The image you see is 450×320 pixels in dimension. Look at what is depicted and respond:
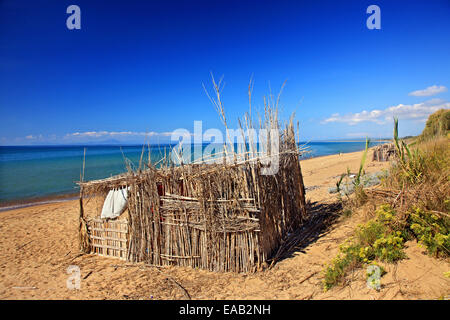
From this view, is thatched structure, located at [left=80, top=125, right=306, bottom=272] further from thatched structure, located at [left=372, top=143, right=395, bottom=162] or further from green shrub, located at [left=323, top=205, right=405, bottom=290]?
thatched structure, located at [left=372, top=143, right=395, bottom=162]

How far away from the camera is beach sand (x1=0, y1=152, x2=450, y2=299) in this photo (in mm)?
2527

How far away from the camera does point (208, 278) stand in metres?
3.59

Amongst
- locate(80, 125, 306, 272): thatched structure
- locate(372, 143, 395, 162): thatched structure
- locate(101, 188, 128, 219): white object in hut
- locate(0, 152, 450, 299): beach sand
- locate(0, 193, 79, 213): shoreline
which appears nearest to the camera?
locate(0, 152, 450, 299): beach sand

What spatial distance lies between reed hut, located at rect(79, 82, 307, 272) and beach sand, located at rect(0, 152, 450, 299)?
0.27 meters

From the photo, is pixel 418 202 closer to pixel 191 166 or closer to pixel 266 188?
pixel 266 188

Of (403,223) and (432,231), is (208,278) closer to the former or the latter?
(403,223)

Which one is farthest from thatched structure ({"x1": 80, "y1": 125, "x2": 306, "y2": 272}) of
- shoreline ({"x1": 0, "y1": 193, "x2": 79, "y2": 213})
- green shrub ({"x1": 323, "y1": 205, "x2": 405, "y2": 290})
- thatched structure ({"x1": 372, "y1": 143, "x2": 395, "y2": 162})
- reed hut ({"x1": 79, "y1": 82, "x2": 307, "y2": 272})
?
thatched structure ({"x1": 372, "y1": 143, "x2": 395, "y2": 162})

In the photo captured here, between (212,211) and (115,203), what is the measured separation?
233 centimetres

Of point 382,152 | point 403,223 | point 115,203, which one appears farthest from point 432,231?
point 382,152

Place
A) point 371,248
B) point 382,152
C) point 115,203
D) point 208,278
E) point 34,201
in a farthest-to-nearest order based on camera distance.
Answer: point 382,152 → point 34,201 → point 115,203 → point 208,278 → point 371,248

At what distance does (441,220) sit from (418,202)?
32 cm

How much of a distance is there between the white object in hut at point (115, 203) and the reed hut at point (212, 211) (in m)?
0.13

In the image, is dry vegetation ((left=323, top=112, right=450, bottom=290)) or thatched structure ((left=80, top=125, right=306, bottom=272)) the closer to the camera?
dry vegetation ((left=323, top=112, right=450, bottom=290))
